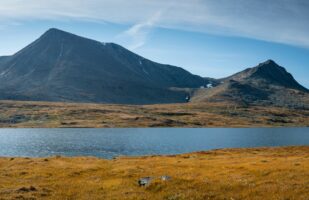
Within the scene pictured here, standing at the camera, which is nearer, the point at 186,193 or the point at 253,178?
the point at 186,193

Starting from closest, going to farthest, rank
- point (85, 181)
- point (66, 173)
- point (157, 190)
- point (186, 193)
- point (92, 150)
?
point (186, 193) → point (157, 190) → point (85, 181) → point (66, 173) → point (92, 150)

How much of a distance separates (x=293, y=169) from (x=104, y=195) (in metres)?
24.0

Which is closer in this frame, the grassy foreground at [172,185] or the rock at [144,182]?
the grassy foreground at [172,185]

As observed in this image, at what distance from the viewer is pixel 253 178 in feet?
149

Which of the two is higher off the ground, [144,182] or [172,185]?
[172,185]

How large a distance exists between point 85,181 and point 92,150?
322 feet

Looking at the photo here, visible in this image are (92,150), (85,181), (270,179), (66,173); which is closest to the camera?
(270,179)

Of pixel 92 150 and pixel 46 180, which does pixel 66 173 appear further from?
pixel 92 150

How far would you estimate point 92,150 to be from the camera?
14575cm

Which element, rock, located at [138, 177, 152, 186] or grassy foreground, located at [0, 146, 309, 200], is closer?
grassy foreground, located at [0, 146, 309, 200]

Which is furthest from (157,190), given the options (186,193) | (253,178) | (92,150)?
(92,150)

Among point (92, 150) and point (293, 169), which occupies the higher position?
point (293, 169)

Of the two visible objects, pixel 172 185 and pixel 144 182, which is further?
pixel 144 182

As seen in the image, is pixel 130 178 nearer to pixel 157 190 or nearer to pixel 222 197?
pixel 157 190
